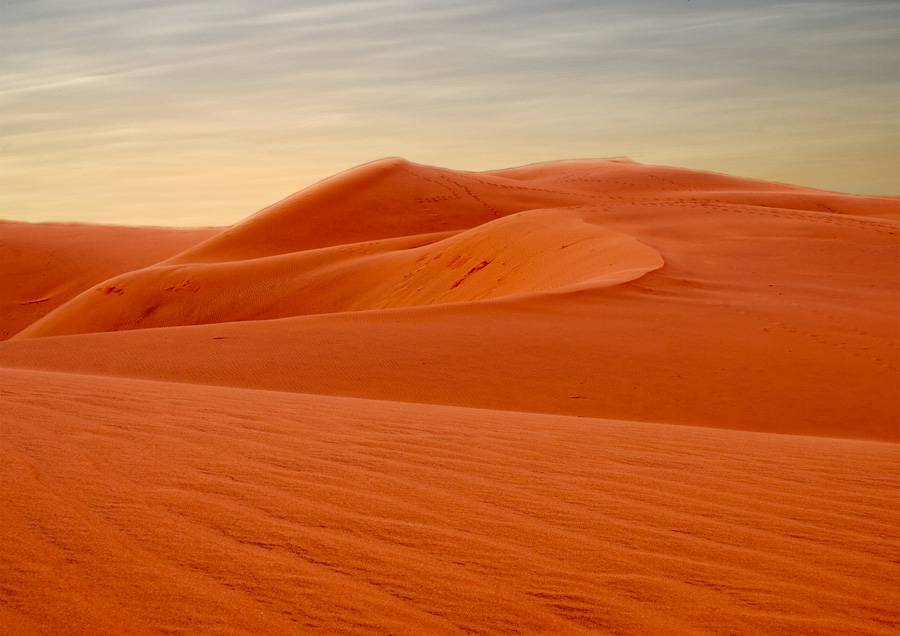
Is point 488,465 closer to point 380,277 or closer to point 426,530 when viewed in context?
point 426,530

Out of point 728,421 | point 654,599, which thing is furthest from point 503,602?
point 728,421

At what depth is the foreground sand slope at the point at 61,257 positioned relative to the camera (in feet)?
158

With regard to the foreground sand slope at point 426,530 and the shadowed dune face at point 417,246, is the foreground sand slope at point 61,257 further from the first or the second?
the foreground sand slope at point 426,530

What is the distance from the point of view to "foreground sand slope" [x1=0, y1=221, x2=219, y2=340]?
48.2 meters

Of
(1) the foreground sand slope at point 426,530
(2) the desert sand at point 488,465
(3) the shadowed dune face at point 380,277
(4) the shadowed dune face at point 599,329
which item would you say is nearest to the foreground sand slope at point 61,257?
(3) the shadowed dune face at point 380,277

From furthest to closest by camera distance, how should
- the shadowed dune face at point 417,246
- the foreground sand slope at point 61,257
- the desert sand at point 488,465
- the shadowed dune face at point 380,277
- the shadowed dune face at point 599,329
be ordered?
the foreground sand slope at point 61,257 → the shadowed dune face at point 417,246 → the shadowed dune face at point 380,277 → the shadowed dune face at point 599,329 → the desert sand at point 488,465

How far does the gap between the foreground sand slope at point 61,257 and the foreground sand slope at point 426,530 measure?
40.8 metres

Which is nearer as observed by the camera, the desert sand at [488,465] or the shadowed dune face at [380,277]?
the desert sand at [488,465]

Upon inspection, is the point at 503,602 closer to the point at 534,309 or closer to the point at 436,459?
the point at 436,459

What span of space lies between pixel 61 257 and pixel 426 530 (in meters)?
56.5

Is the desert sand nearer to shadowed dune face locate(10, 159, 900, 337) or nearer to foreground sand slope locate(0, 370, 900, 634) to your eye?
foreground sand slope locate(0, 370, 900, 634)

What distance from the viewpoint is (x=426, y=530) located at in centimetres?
402

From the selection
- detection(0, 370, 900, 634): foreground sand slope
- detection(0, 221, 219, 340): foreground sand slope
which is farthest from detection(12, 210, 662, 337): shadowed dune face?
detection(0, 221, 219, 340): foreground sand slope

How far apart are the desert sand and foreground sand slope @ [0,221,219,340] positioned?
35.5 metres
